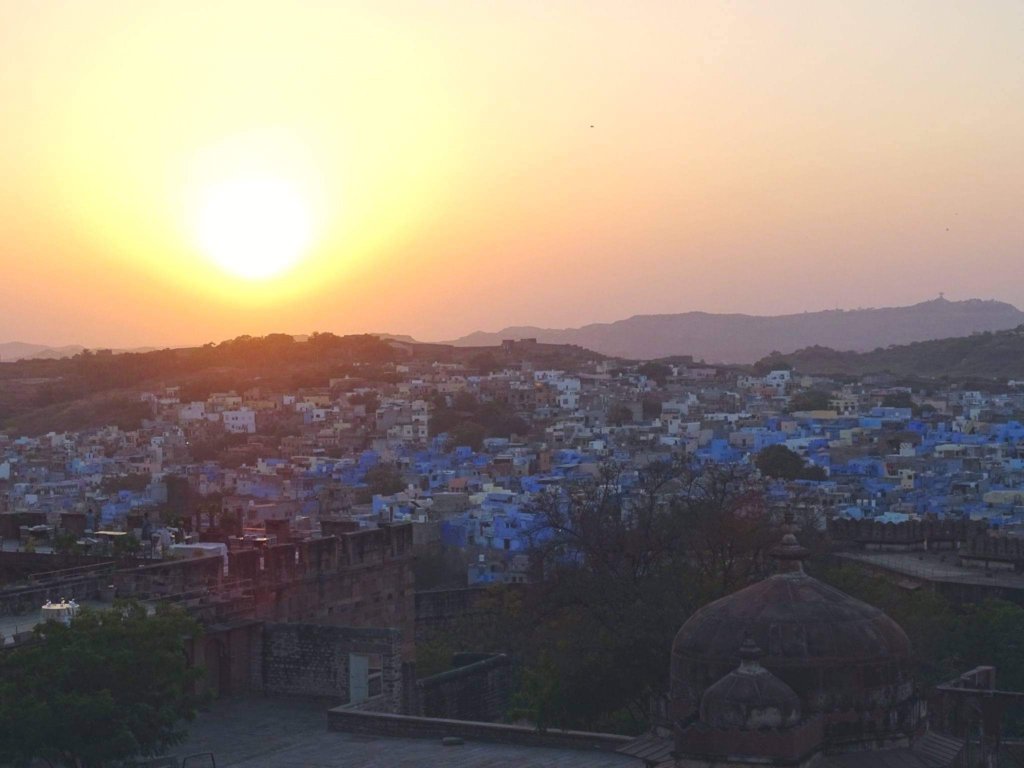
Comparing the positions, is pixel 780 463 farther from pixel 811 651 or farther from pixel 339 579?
pixel 811 651

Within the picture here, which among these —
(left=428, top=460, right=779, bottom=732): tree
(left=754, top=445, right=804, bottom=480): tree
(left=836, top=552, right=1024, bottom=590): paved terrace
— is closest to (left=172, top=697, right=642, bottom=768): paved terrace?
(left=428, top=460, right=779, bottom=732): tree

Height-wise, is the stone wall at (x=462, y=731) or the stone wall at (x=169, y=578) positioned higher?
the stone wall at (x=169, y=578)

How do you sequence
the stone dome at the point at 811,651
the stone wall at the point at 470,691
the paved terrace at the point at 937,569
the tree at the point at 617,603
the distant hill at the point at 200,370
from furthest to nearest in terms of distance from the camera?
1. the distant hill at the point at 200,370
2. the paved terrace at the point at 937,569
3. the stone wall at the point at 470,691
4. the tree at the point at 617,603
5. the stone dome at the point at 811,651

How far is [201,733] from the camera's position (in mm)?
19125

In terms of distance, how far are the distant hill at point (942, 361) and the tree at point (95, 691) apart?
151 metres

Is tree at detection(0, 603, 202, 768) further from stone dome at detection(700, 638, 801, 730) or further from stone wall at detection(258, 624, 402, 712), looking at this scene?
stone dome at detection(700, 638, 801, 730)

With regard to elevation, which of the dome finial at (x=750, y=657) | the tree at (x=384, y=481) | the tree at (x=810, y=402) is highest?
the dome finial at (x=750, y=657)

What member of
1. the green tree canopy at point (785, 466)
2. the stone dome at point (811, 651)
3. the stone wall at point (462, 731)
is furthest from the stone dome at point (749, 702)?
the green tree canopy at point (785, 466)

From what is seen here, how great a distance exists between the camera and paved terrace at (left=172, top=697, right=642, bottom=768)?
17.3 metres

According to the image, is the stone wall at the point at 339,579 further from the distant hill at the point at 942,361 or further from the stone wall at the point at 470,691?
the distant hill at the point at 942,361

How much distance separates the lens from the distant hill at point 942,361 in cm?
16900

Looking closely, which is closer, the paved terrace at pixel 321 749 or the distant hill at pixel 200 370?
the paved terrace at pixel 321 749

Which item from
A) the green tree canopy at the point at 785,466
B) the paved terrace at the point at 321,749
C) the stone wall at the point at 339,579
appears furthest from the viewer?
the green tree canopy at the point at 785,466

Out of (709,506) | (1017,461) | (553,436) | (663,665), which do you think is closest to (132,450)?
(553,436)
